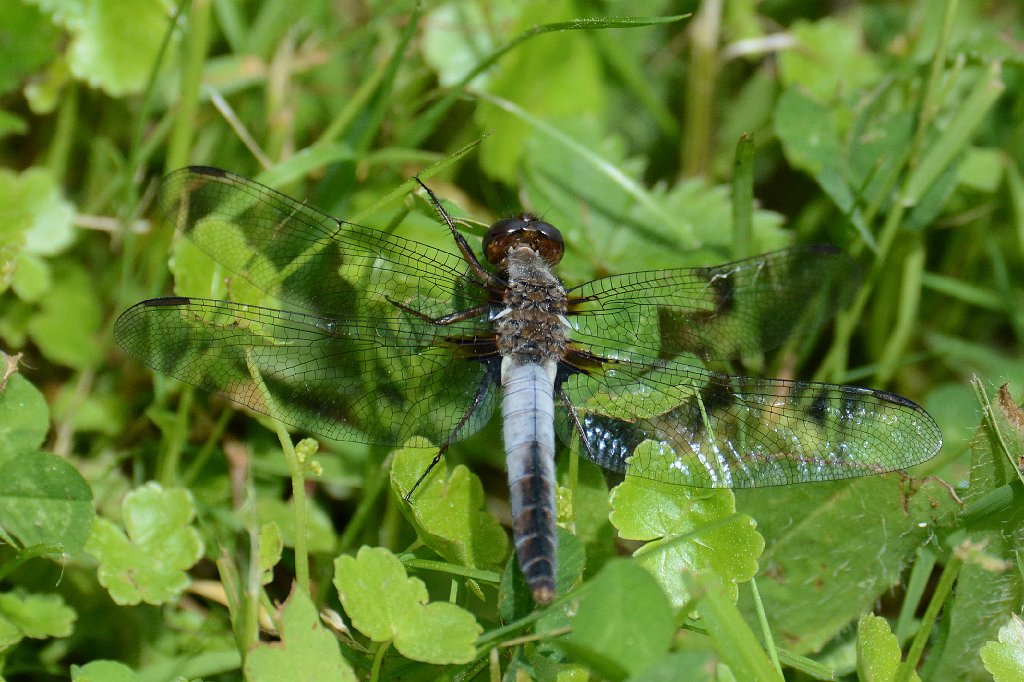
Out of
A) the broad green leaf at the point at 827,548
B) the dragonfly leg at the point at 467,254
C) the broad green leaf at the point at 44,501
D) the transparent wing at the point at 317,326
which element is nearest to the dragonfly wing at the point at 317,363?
the transparent wing at the point at 317,326

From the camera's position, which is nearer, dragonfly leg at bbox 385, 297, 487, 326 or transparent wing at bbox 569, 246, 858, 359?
dragonfly leg at bbox 385, 297, 487, 326

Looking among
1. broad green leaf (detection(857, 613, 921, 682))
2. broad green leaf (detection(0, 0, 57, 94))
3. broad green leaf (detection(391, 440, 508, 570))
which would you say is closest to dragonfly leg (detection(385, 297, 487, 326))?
broad green leaf (detection(391, 440, 508, 570))

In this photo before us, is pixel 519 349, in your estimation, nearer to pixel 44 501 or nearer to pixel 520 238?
pixel 520 238

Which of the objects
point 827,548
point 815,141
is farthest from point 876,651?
point 815,141

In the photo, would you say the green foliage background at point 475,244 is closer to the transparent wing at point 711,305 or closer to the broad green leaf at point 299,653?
the broad green leaf at point 299,653

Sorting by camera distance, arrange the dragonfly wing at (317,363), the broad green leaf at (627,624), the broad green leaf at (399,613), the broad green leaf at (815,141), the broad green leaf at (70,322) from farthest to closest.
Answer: the broad green leaf at (815,141) < the broad green leaf at (70,322) < the dragonfly wing at (317,363) < the broad green leaf at (399,613) < the broad green leaf at (627,624)

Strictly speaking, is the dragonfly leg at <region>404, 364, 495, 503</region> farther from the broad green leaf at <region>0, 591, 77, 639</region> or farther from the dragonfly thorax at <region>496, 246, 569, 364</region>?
the broad green leaf at <region>0, 591, 77, 639</region>

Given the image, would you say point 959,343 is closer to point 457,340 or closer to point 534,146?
point 534,146
